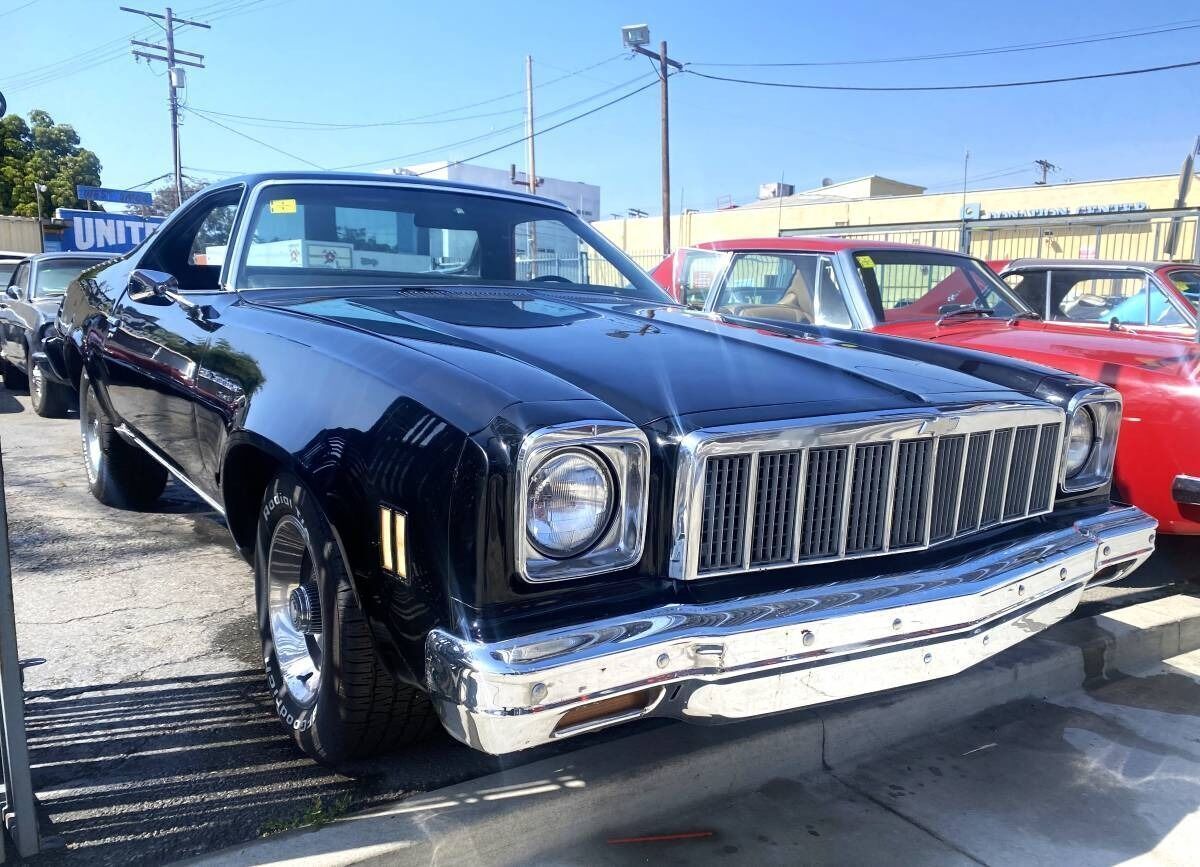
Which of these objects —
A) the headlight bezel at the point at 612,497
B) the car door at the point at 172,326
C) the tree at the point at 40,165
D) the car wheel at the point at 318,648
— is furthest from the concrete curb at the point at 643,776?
the tree at the point at 40,165

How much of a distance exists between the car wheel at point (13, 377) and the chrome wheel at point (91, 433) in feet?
19.2

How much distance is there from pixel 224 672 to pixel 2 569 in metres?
1.14

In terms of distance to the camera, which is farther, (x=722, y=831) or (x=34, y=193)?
(x=34, y=193)

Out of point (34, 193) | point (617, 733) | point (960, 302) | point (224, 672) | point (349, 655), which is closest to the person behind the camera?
point (349, 655)

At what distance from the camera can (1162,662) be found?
3859mm

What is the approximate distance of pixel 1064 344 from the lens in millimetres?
4684

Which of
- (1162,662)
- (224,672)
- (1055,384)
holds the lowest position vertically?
(1162,662)

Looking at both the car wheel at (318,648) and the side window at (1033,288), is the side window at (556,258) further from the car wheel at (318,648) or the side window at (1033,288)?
the side window at (1033,288)

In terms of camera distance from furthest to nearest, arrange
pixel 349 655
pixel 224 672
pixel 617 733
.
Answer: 1. pixel 224 672
2. pixel 617 733
3. pixel 349 655

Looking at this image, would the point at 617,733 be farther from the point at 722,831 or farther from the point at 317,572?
the point at 317,572

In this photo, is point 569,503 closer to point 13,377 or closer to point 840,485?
point 840,485

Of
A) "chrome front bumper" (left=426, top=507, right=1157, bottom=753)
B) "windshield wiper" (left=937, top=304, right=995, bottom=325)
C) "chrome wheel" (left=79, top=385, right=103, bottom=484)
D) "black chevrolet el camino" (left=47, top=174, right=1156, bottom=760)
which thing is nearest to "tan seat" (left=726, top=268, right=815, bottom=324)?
"windshield wiper" (left=937, top=304, right=995, bottom=325)

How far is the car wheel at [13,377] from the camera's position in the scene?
10.1 metres

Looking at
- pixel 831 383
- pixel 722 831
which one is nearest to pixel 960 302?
pixel 831 383
